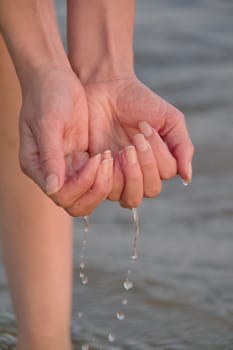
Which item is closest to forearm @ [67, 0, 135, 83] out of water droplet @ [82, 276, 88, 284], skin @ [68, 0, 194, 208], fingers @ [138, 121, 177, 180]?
skin @ [68, 0, 194, 208]

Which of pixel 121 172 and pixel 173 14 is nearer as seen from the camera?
pixel 121 172

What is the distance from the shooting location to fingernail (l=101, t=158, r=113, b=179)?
2068 mm

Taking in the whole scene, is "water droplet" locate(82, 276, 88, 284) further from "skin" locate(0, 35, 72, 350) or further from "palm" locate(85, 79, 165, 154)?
"palm" locate(85, 79, 165, 154)

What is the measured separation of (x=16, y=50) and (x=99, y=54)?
0.60 ft

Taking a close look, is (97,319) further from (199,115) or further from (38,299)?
(199,115)

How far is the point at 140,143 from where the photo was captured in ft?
6.95

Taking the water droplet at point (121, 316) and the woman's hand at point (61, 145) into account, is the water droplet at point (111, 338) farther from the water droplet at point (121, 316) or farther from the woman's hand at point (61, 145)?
the woman's hand at point (61, 145)

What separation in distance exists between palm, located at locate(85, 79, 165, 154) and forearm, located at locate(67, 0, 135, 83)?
0.04m

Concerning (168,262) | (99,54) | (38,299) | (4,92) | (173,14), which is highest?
(99,54)

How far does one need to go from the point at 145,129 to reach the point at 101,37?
0.26m

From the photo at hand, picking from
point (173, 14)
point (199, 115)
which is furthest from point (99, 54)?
point (173, 14)

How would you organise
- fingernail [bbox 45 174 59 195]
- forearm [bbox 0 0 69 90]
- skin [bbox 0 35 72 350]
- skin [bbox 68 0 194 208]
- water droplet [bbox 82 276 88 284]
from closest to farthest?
fingernail [bbox 45 174 59 195]
skin [bbox 68 0 194 208]
forearm [bbox 0 0 69 90]
skin [bbox 0 35 72 350]
water droplet [bbox 82 276 88 284]

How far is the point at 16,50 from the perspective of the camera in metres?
2.26

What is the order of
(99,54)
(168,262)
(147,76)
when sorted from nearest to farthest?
(99,54)
(168,262)
(147,76)
